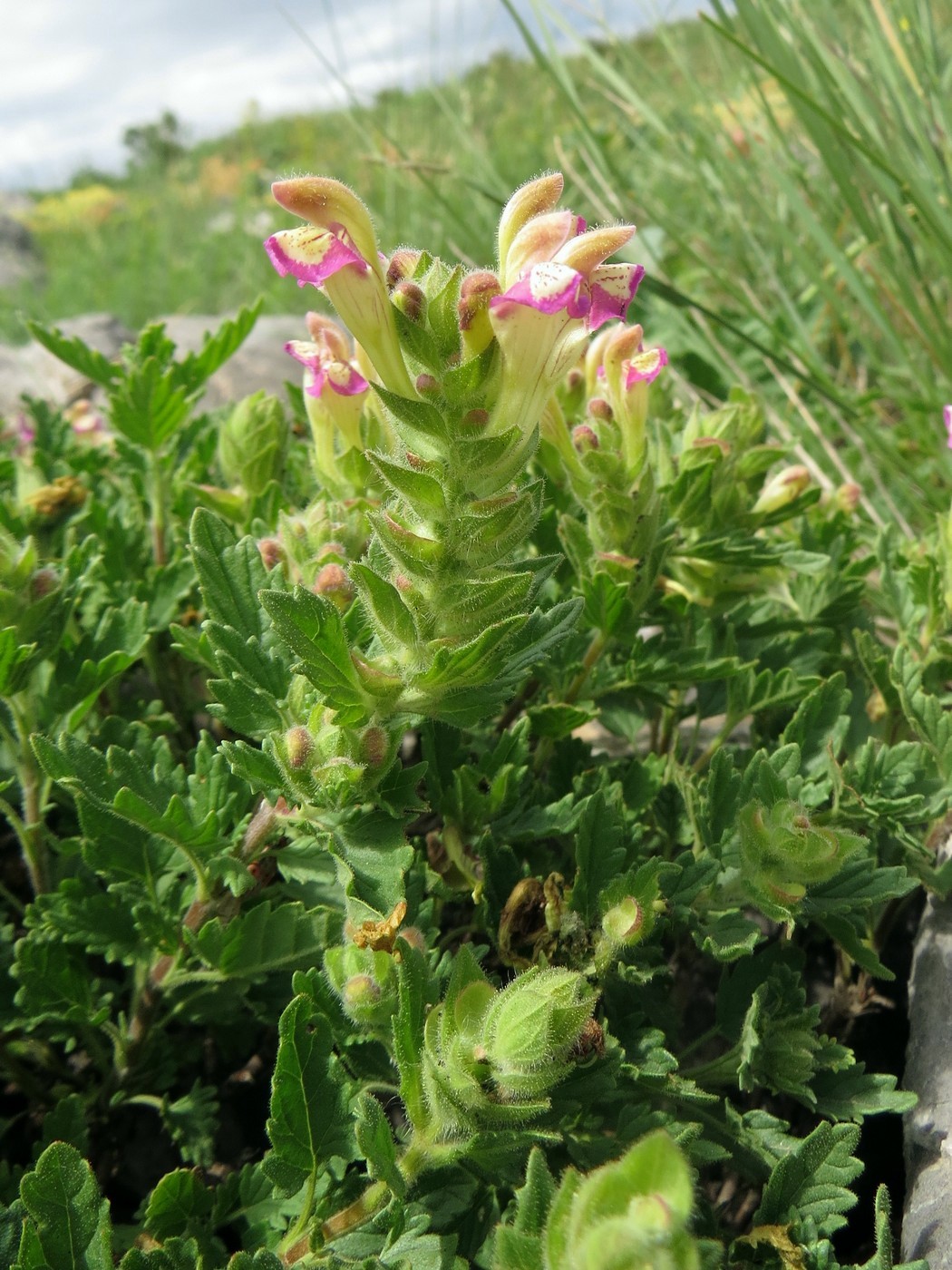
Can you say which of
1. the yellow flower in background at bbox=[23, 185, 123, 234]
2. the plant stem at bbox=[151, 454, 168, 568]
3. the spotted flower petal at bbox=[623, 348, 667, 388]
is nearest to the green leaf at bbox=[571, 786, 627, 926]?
the spotted flower petal at bbox=[623, 348, 667, 388]

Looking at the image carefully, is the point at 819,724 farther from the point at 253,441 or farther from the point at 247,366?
the point at 247,366

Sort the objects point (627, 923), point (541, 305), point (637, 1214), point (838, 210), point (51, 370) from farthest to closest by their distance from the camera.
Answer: point (51, 370) → point (838, 210) → point (627, 923) → point (541, 305) → point (637, 1214)

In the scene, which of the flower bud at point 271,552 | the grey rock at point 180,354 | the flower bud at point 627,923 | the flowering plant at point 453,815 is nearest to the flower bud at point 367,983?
the flowering plant at point 453,815

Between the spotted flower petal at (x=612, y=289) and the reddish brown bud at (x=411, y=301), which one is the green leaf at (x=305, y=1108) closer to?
the reddish brown bud at (x=411, y=301)

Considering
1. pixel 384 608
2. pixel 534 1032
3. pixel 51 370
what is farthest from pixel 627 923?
pixel 51 370

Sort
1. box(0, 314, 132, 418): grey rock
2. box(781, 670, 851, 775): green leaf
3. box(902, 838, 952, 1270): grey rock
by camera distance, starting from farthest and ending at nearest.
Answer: box(0, 314, 132, 418): grey rock, box(781, 670, 851, 775): green leaf, box(902, 838, 952, 1270): grey rock

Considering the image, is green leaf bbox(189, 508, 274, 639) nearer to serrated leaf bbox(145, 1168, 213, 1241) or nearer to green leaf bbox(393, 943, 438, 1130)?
green leaf bbox(393, 943, 438, 1130)

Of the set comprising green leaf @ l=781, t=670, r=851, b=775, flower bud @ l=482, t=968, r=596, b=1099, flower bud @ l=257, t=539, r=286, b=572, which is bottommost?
green leaf @ l=781, t=670, r=851, b=775
